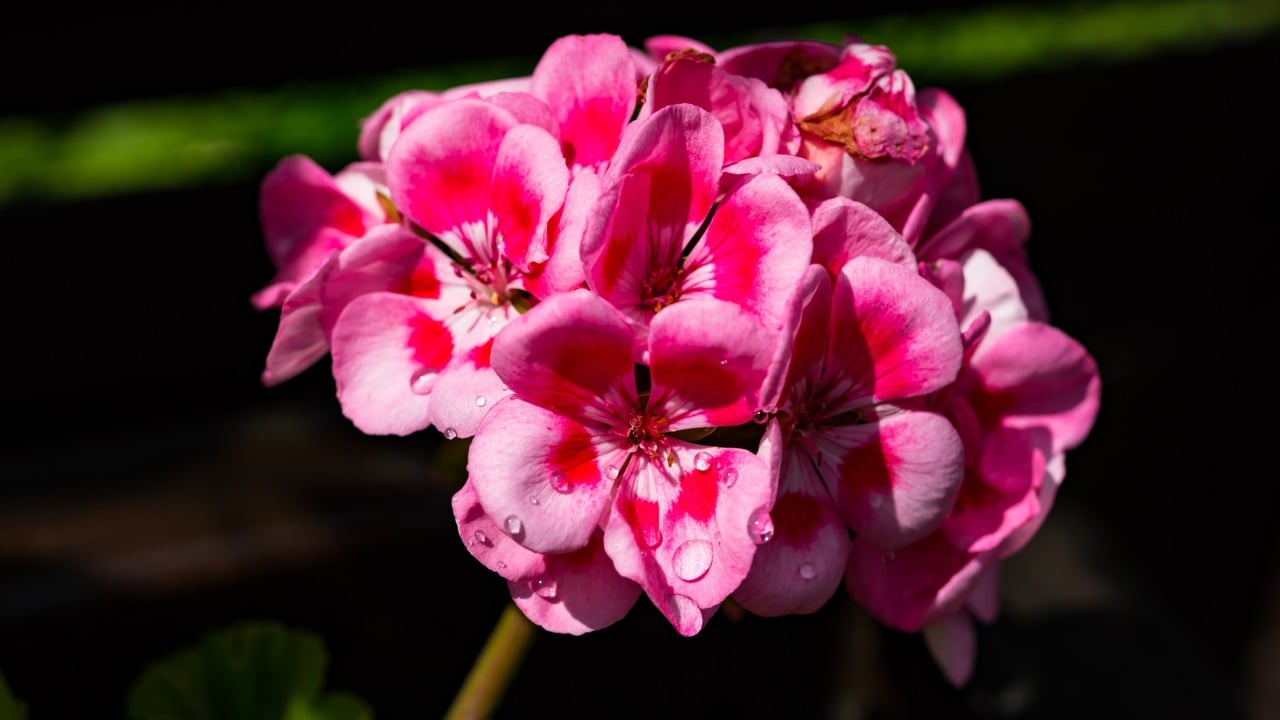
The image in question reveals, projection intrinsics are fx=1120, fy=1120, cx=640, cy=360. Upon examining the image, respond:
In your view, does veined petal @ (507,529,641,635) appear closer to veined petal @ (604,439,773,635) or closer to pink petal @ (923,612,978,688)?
veined petal @ (604,439,773,635)

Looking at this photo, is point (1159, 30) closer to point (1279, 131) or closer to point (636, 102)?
point (1279, 131)

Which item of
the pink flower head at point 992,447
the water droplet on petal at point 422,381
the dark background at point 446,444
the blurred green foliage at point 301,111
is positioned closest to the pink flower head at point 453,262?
the water droplet on petal at point 422,381

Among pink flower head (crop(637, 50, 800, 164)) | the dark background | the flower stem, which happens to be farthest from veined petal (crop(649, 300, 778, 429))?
the dark background

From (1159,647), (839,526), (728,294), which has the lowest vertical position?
(1159,647)

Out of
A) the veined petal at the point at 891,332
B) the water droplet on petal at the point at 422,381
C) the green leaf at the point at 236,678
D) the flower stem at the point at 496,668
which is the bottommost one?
the green leaf at the point at 236,678

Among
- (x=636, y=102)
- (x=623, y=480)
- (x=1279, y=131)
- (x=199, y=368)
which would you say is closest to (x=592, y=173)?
(x=636, y=102)

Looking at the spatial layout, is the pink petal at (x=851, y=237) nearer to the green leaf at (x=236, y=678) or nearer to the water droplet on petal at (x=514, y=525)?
the water droplet on petal at (x=514, y=525)

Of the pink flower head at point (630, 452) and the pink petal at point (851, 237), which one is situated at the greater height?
the pink petal at point (851, 237)
